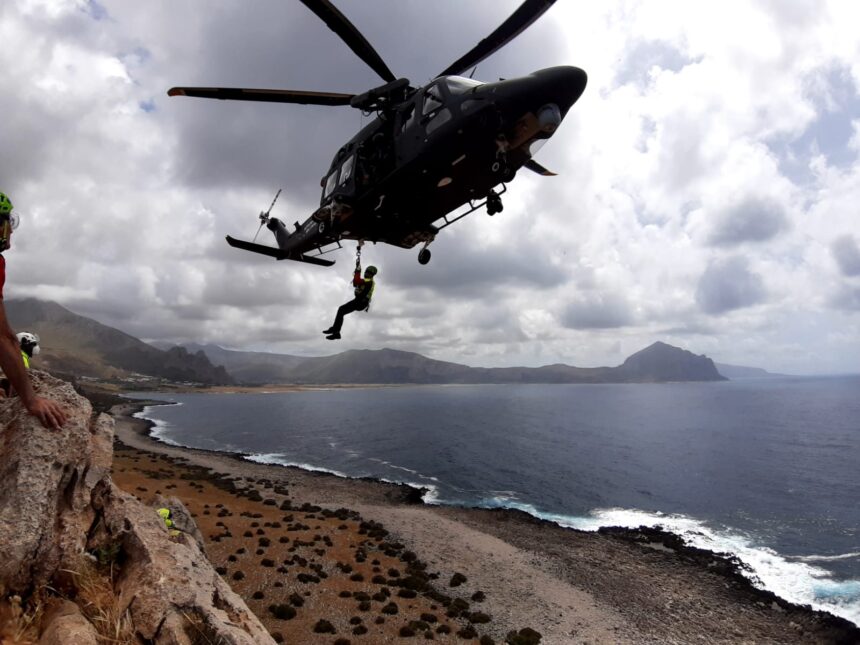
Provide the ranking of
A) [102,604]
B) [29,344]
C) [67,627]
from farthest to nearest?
[29,344] → [102,604] → [67,627]

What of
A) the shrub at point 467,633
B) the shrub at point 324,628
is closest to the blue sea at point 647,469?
the shrub at point 467,633

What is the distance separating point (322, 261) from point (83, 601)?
14.4 meters

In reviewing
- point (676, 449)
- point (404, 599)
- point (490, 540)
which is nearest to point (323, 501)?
point (490, 540)

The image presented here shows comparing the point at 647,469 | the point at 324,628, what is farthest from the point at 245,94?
the point at 647,469

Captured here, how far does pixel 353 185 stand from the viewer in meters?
13.6

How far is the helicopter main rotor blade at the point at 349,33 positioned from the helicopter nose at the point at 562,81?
464 cm

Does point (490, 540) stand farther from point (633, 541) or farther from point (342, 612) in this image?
point (342, 612)

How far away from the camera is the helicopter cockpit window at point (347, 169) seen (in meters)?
13.8

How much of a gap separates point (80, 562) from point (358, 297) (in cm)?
967

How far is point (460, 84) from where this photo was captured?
11.8 m

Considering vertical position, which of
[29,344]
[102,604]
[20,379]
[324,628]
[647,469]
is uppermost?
[29,344]

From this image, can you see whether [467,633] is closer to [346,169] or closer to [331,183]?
[331,183]

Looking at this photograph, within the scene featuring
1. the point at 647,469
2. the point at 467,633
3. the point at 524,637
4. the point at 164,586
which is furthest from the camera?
the point at 647,469

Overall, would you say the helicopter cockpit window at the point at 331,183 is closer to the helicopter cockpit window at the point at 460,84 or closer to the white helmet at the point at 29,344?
the helicopter cockpit window at the point at 460,84
